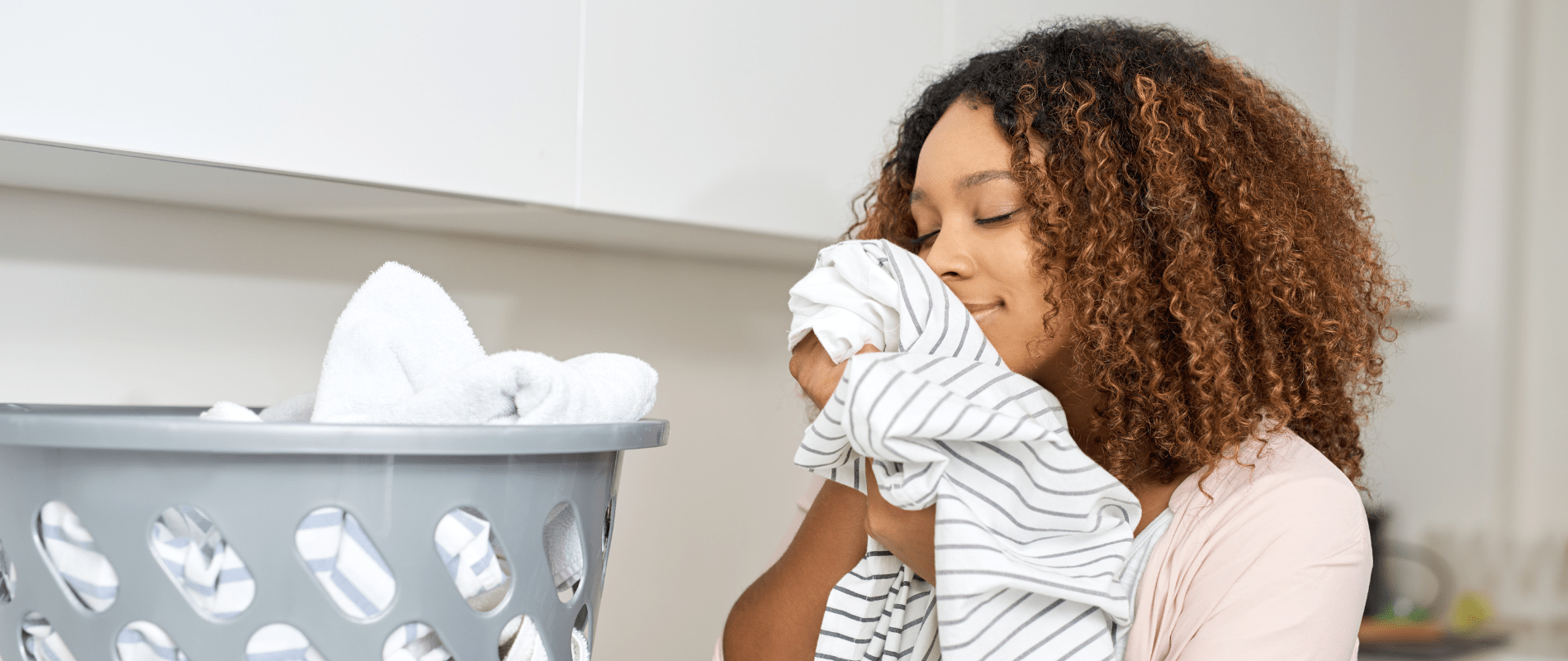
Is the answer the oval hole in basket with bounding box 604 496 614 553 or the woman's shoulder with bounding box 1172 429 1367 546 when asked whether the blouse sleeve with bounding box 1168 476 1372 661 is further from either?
the oval hole in basket with bounding box 604 496 614 553

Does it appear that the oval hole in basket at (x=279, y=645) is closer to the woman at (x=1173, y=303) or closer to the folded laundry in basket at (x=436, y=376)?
the folded laundry in basket at (x=436, y=376)

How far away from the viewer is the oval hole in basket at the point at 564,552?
52 centimetres

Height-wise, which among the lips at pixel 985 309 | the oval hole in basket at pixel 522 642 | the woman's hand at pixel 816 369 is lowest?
the oval hole in basket at pixel 522 642

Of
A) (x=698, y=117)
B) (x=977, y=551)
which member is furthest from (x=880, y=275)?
(x=698, y=117)

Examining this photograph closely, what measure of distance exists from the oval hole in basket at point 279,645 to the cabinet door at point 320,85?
34cm

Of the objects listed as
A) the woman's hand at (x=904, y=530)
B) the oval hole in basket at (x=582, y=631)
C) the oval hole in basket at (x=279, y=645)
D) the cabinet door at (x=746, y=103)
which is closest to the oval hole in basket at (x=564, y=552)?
the oval hole in basket at (x=582, y=631)

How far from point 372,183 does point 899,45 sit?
20.5 inches

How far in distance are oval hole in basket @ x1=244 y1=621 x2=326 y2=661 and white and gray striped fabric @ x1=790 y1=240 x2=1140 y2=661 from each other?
277 mm

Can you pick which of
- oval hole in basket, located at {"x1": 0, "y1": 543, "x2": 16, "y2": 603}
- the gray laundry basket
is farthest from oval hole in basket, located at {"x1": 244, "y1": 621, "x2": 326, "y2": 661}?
oval hole in basket, located at {"x1": 0, "y1": 543, "x2": 16, "y2": 603}

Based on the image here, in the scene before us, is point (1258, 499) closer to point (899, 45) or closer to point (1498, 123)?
point (899, 45)

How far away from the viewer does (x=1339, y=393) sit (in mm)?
818

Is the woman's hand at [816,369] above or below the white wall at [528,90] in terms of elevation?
below

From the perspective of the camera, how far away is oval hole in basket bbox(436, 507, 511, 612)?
1.50 feet

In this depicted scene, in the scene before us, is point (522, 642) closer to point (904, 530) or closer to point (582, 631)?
point (582, 631)
